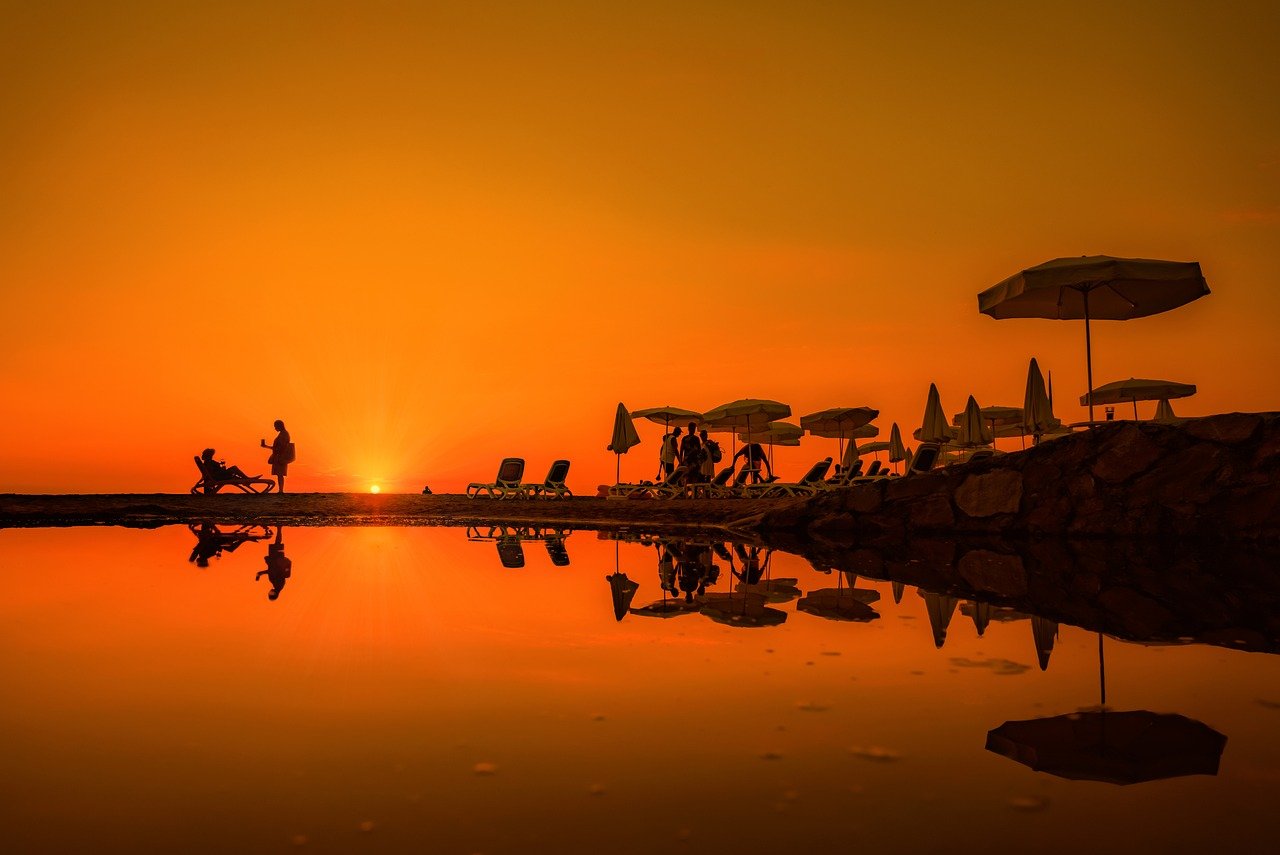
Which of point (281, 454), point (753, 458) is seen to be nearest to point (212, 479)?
point (281, 454)

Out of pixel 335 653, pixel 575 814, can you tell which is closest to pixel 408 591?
pixel 335 653

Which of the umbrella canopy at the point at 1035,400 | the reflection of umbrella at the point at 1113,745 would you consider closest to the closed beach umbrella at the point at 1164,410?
Result: the umbrella canopy at the point at 1035,400

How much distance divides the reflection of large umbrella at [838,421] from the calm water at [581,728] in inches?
589

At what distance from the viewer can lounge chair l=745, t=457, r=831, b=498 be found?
62.0 ft

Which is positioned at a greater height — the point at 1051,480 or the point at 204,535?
the point at 1051,480

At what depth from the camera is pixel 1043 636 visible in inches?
175

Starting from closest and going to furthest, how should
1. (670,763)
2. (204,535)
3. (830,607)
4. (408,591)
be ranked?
(670,763)
(830,607)
(408,591)
(204,535)

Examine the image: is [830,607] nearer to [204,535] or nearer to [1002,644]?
[1002,644]

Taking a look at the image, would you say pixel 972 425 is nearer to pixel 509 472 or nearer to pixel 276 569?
pixel 509 472

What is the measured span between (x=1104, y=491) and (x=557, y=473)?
1309cm

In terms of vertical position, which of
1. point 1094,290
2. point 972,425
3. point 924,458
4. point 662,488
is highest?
point 1094,290

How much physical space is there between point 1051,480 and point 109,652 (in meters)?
10.7

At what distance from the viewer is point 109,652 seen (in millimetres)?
4137

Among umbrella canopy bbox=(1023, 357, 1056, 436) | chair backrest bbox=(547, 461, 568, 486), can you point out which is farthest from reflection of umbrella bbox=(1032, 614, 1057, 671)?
chair backrest bbox=(547, 461, 568, 486)
